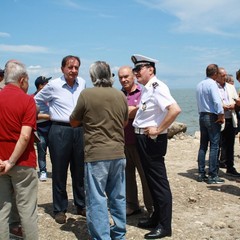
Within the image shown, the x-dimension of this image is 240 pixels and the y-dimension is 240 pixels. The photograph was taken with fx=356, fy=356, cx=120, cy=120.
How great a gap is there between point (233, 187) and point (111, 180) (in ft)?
12.0

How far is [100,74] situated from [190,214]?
2.73 m

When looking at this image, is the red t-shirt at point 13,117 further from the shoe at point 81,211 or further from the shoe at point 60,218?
the shoe at point 81,211

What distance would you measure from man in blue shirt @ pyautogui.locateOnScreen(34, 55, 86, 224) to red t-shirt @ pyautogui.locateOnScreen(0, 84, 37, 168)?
1.23 m

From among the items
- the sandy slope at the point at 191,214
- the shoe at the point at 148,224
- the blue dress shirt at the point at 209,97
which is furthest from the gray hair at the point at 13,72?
the blue dress shirt at the point at 209,97

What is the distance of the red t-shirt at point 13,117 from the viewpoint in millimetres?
3648

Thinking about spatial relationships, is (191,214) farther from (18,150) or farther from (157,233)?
(18,150)

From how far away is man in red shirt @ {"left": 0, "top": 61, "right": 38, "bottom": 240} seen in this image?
3.65 meters

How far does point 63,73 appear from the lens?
5105 millimetres

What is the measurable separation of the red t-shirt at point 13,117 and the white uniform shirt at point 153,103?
142cm

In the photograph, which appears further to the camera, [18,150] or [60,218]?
[60,218]

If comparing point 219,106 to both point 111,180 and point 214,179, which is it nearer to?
point 214,179

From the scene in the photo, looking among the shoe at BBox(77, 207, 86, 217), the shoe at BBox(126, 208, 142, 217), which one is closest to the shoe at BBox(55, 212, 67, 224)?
the shoe at BBox(77, 207, 86, 217)

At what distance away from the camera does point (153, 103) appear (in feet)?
14.5

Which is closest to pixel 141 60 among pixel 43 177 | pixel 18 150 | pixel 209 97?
pixel 18 150
